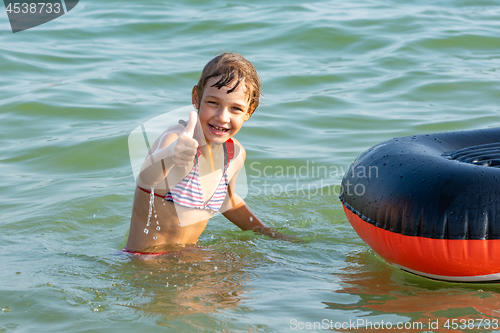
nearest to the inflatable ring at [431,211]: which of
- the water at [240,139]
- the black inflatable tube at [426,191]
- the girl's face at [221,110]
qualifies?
the black inflatable tube at [426,191]

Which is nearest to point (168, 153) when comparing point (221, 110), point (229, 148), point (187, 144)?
point (187, 144)

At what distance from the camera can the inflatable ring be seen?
2709 millimetres

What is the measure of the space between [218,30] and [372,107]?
13.1ft

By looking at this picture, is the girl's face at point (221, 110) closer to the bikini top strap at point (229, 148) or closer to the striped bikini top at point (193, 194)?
the striped bikini top at point (193, 194)

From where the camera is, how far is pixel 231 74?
10.2 ft

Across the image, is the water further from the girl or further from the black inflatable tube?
the black inflatable tube

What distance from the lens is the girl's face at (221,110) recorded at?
3.11 m

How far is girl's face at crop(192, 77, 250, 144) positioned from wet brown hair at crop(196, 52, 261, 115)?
0.02 metres

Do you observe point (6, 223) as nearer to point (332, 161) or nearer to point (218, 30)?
point (332, 161)

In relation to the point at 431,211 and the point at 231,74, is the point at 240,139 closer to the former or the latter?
the point at 231,74

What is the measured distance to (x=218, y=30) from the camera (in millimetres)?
9758

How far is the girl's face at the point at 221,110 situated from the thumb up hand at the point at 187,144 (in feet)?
1.52

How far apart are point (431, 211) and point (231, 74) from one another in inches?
50.1

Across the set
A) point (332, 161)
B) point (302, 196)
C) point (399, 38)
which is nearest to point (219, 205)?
point (302, 196)
